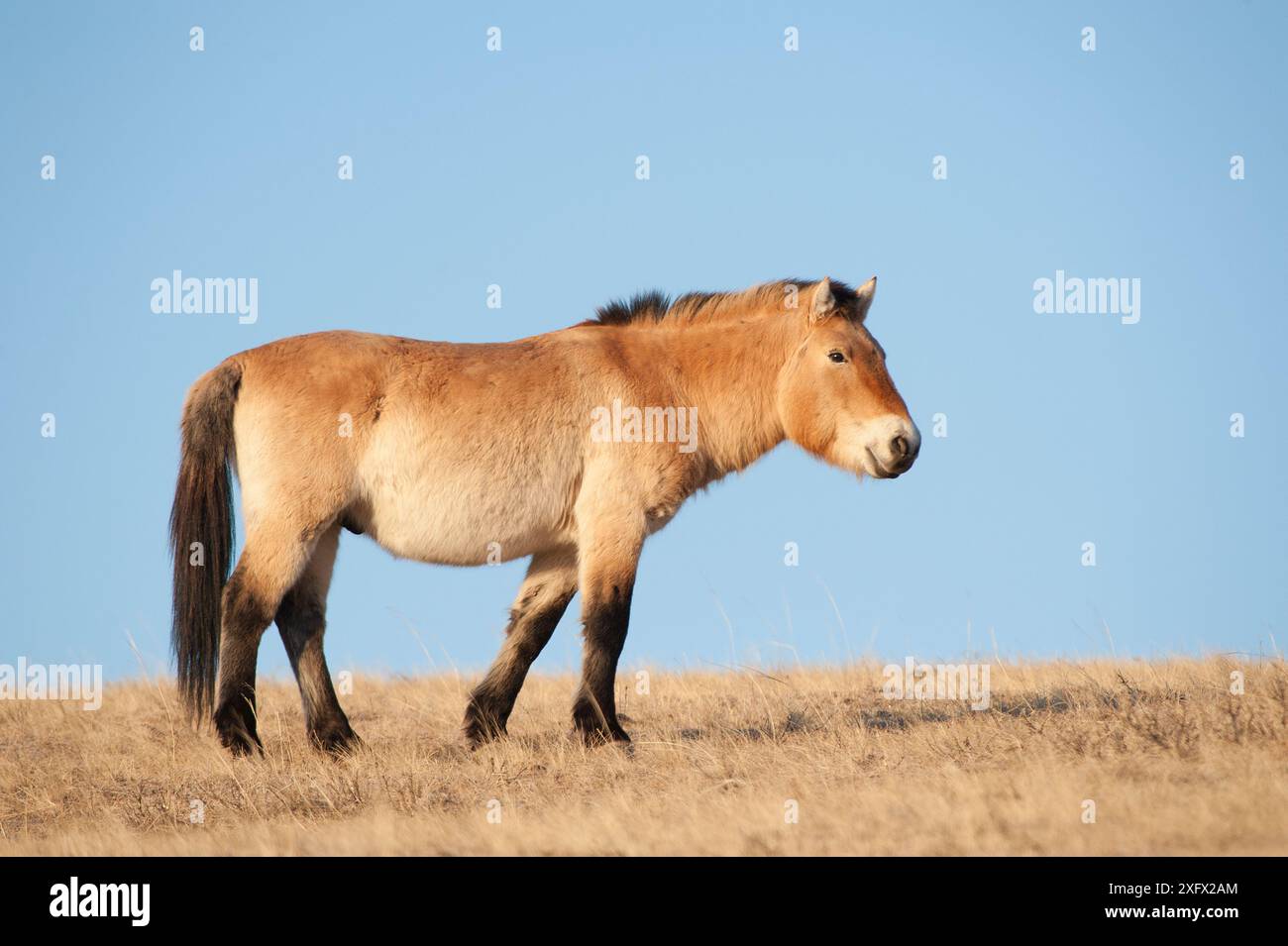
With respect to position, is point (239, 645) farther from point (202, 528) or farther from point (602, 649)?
point (602, 649)

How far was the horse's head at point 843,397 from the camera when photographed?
9328mm

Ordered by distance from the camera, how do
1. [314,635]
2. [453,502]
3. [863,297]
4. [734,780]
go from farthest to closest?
[863,297], [314,635], [453,502], [734,780]

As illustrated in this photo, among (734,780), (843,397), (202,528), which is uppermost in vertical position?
(843,397)

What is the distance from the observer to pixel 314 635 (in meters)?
9.42

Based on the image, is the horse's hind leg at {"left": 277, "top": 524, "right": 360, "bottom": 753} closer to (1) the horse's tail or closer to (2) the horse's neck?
(1) the horse's tail

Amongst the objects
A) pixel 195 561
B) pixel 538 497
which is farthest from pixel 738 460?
pixel 195 561

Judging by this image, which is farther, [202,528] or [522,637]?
[522,637]

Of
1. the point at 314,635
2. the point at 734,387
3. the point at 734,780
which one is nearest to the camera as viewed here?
the point at 734,780

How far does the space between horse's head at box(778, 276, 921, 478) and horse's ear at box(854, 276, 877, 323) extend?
0.07 m

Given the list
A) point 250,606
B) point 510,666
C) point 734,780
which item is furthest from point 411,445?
point 734,780

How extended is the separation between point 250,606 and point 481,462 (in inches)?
71.1

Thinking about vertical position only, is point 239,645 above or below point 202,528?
below
